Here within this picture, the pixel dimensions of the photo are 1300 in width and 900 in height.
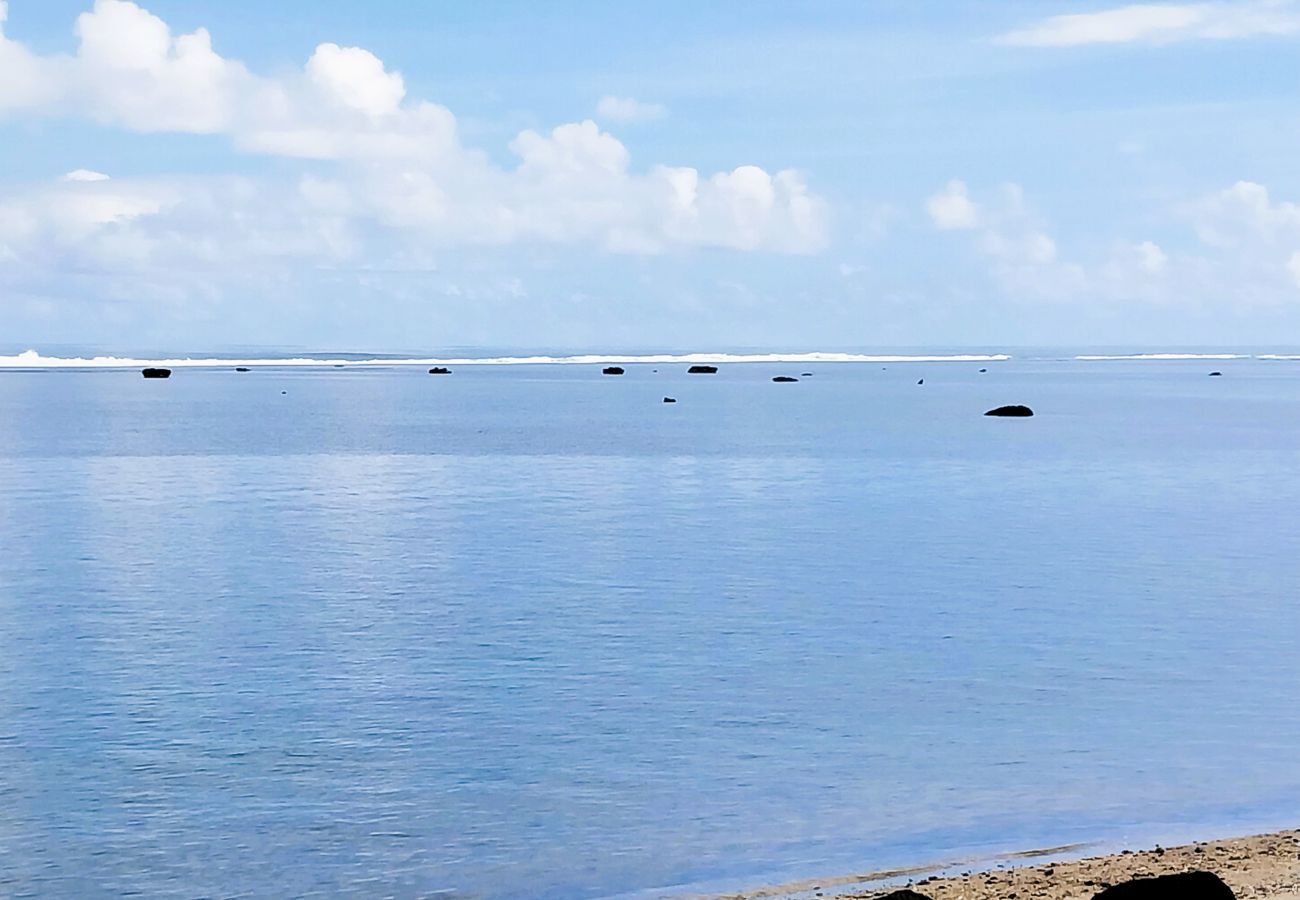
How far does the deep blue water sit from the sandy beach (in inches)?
33.1

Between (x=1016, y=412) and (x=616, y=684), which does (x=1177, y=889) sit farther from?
(x=1016, y=412)

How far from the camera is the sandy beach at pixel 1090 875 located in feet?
59.7

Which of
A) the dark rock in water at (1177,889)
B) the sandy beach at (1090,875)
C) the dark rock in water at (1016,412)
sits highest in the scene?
the dark rock in water at (1016,412)

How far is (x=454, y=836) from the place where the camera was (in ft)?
71.5

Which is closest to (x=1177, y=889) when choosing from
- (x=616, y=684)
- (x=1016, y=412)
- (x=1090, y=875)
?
(x=1090, y=875)

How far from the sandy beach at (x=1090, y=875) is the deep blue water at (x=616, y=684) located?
2.76ft

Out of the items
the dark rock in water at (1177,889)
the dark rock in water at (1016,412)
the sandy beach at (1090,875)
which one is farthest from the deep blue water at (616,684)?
the dark rock in water at (1016,412)

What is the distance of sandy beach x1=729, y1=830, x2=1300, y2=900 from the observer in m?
18.2

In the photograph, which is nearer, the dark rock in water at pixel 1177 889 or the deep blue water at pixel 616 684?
the dark rock in water at pixel 1177 889

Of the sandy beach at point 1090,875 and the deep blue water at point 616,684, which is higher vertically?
the deep blue water at point 616,684

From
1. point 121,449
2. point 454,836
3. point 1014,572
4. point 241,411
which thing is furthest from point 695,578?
point 241,411

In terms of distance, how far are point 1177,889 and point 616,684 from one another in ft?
55.4

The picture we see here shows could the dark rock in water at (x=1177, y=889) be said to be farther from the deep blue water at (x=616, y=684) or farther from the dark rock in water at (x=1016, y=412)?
the dark rock in water at (x=1016, y=412)

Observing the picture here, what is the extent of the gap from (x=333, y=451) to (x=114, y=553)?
2166 inches
